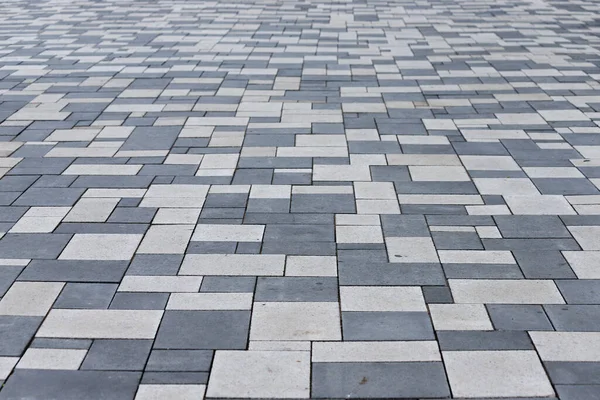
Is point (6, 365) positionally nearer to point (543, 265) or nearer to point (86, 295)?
point (86, 295)

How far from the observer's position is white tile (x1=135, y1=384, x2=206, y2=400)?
306cm

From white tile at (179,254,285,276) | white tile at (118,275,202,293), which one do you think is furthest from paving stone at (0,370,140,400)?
white tile at (179,254,285,276)

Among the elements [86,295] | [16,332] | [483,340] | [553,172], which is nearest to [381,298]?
[483,340]

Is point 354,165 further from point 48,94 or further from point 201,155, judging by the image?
point 48,94

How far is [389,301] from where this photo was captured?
3.79 m

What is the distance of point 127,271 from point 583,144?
3.78m

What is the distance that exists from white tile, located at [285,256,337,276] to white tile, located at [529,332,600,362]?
3.58 ft

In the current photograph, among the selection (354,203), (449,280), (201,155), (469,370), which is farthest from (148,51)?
(469,370)

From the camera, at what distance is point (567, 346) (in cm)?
341

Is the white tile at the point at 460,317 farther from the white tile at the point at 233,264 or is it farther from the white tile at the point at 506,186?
the white tile at the point at 506,186

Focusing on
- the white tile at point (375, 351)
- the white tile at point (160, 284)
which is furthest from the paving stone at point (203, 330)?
the white tile at point (375, 351)

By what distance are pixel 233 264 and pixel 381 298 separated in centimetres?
83

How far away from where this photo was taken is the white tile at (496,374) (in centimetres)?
309

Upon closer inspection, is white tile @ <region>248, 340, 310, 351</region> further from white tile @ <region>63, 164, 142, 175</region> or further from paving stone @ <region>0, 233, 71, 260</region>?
white tile @ <region>63, 164, 142, 175</region>
